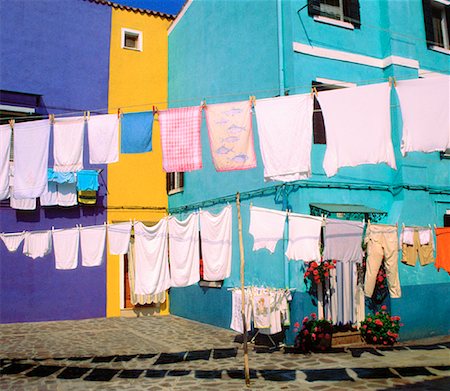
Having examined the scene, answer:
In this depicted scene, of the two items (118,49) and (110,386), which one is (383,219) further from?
(118,49)

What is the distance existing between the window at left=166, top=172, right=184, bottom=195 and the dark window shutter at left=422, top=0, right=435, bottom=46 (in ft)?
27.2

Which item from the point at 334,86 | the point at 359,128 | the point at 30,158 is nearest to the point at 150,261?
the point at 30,158

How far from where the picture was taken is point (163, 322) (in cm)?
1350

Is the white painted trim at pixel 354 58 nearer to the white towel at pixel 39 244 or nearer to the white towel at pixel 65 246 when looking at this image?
the white towel at pixel 65 246

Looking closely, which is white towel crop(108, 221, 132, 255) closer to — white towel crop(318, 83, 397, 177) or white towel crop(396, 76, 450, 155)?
white towel crop(318, 83, 397, 177)

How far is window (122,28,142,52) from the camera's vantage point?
15.4 m

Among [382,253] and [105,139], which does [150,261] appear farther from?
[382,253]

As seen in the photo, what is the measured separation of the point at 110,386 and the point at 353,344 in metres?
5.56

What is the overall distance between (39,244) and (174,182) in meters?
6.18

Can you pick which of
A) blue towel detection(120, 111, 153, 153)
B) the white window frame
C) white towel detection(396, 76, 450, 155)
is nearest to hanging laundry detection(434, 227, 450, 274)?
white towel detection(396, 76, 450, 155)

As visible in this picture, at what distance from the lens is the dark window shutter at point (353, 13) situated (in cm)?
1110

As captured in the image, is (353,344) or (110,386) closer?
(110,386)

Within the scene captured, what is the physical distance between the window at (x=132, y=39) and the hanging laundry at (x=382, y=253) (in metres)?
10.6

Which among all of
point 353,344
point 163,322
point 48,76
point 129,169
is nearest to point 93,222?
point 129,169
